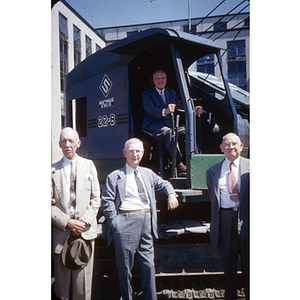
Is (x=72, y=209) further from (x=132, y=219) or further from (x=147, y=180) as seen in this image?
(x=147, y=180)

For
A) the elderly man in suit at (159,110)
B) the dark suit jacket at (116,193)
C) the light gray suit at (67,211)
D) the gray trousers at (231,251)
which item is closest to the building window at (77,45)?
the elderly man in suit at (159,110)

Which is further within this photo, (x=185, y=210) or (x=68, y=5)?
(x=185, y=210)

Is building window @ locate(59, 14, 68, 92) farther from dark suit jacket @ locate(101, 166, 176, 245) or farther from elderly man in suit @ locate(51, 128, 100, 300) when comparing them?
dark suit jacket @ locate(101, 166, 176, 245)

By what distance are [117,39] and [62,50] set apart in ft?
2.08

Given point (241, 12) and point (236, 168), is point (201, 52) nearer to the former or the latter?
point (241, 12)

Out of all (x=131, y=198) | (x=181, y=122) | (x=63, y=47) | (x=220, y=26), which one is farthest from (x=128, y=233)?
(x=220, y=26)

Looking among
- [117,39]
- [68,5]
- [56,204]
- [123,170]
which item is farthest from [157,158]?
[68,5]

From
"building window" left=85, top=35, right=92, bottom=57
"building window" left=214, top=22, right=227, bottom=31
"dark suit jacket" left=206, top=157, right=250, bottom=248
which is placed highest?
"building window" left=214, top=22, right=227, bottom=31

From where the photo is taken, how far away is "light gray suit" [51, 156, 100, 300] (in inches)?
102

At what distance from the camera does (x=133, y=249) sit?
2.57m

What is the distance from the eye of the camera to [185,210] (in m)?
3.30

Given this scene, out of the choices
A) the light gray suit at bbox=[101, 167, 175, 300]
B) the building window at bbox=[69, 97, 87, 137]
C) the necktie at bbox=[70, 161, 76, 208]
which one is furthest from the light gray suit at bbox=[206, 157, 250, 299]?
the building window at bbox=[69, 97, 87, 137]

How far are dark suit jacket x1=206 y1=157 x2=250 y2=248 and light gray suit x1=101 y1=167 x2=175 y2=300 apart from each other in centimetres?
58

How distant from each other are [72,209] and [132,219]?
0.59m
